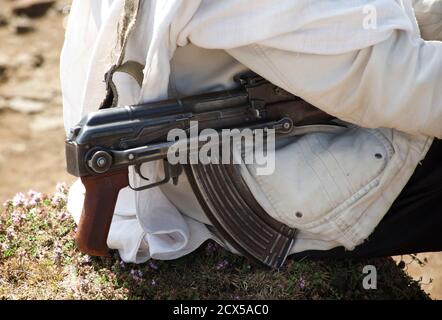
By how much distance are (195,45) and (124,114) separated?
1.22 feet

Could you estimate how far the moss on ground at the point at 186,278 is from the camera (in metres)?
3.01

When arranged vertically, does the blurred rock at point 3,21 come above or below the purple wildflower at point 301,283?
below

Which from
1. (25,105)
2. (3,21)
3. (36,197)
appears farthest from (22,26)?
(36,197)

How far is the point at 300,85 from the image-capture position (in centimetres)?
270

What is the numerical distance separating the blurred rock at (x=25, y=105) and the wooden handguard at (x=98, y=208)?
139 inches

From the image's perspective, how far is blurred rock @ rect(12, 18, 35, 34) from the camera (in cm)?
724

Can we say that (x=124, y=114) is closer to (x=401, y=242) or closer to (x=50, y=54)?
(x=401, y=242)

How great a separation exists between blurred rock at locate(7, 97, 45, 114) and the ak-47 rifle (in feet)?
11.6

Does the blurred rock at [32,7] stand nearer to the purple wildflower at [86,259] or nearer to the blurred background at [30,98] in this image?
the blurred background at [30,98]

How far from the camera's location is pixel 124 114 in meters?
2.69

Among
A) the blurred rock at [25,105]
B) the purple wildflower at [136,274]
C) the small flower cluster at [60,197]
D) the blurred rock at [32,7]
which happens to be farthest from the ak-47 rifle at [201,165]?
the blurred rock at [32,7]

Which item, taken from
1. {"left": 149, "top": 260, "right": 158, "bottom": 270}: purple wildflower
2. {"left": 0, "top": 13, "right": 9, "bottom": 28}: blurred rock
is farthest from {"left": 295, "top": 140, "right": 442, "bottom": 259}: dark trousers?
{"left": 0, "top": 13, "right": 9, "bottom": 28}: blurred rock

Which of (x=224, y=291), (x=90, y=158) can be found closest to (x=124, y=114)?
(x=90, y=158)

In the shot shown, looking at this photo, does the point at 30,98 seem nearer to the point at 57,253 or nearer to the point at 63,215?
the point at 63,215
